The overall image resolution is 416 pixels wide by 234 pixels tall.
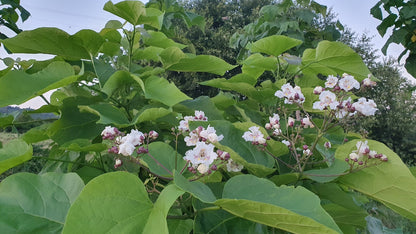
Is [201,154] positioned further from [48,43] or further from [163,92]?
[48,43]

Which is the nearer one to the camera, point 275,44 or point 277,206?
point 277,206

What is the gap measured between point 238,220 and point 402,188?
0.32 meters

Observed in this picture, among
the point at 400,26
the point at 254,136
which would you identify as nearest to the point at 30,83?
the point at 254,136

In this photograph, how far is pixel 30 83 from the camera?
78 cm

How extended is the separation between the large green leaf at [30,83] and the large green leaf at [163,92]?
0.55 feet

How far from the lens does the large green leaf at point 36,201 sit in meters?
0.57

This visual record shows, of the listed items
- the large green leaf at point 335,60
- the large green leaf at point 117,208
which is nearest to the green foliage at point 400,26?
the large green leaf at point 335,60

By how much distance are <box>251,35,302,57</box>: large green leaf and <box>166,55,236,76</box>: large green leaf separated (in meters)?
0.13

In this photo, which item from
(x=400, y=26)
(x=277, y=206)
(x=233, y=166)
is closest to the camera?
(x=277, y=206)

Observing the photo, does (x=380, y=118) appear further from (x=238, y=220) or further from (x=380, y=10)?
(x=238, y=220)

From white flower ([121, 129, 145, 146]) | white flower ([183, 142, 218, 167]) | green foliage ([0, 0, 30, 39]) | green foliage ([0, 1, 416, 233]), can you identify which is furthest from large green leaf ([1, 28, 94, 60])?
green foliage ([0, 0, 30, 39])

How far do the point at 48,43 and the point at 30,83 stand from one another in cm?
12

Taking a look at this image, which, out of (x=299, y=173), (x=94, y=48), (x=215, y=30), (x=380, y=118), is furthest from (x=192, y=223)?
(x=215, y=30)

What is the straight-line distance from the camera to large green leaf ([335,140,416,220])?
2.19 ft
